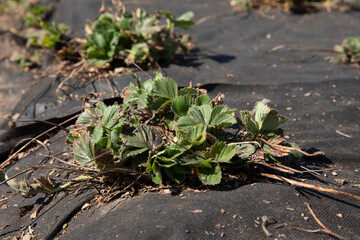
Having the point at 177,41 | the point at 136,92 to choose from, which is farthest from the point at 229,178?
the point at 177,41

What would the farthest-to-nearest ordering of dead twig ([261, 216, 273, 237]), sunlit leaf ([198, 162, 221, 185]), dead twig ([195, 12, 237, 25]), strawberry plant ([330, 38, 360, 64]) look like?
dead twig ([195, 12, 237, 25]), strawberry plant ([330, 38, 360, 64]), sunlit leaf ([198, 162, 221, 185]), dead twig ([261, 216, 273, 237])

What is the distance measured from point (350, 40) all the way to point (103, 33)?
78.1 inches

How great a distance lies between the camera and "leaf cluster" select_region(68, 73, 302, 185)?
1497mm

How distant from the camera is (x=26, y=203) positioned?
173 centimetres

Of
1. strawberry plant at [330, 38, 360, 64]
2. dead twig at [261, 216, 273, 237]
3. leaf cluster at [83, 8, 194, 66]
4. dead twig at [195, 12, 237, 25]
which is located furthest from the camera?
dead twig at [195, 12, 237, 25]

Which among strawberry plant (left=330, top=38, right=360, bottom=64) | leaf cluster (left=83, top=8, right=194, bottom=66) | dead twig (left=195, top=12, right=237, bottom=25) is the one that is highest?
leaf cluster (left=83, top=8, right=194, bottom=66)

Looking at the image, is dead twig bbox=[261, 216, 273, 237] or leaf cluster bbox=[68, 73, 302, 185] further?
leaf cluster bbox=[68, 73, 302, 185]

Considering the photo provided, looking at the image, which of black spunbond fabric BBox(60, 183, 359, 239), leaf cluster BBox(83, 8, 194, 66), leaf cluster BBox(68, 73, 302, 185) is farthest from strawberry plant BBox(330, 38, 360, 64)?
black spunbond fabric BBox(60, 183, 359, 239)

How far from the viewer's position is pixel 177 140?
1600mm

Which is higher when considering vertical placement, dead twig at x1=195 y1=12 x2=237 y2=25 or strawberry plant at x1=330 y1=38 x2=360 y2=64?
dead twig at x1=195 y1=12 x2=237 y2=25

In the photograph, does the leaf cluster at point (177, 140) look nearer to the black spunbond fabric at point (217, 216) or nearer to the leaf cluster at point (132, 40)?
the black spunbond fabric at point (217, 216)

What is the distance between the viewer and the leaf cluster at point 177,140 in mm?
1497

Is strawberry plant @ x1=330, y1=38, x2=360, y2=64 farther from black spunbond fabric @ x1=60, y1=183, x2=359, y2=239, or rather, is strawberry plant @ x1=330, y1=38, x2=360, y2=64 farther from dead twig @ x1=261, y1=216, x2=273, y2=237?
dead twig @ x1=261, y1=216, x2=273, y2=237

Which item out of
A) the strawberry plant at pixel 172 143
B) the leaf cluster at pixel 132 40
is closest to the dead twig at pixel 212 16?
the leaf cluster at pixel 132 40
